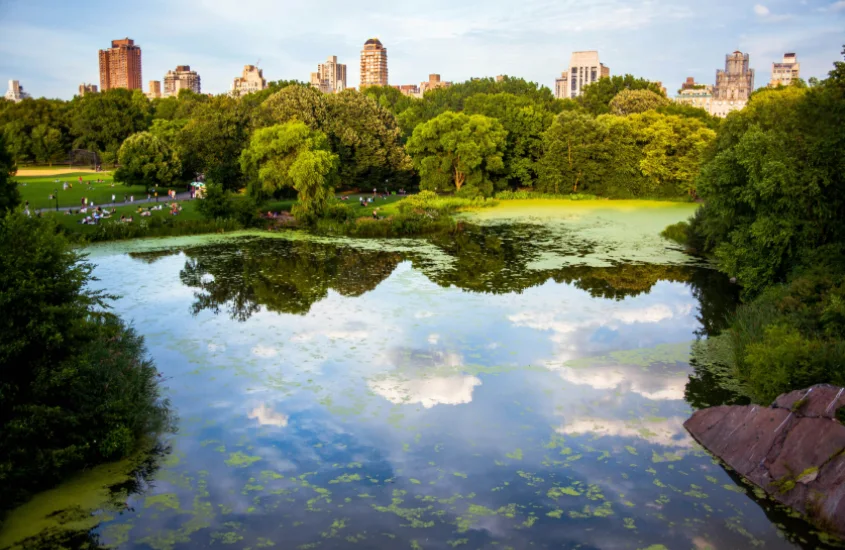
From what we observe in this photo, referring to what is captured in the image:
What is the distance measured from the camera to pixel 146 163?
44531 millimetres

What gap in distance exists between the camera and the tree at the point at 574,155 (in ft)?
178

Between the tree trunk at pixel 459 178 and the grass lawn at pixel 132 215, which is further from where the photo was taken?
the tree trunk at pixel 459 178

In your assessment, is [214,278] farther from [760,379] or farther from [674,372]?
[760,379]

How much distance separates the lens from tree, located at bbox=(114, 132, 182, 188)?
4425 centimetres

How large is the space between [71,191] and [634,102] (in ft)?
165

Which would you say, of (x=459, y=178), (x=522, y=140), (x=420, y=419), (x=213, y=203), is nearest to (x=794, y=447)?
(x=420, y=419)

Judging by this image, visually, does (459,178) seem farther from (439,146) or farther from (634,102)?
(634,102)

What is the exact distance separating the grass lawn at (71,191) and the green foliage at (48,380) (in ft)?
91.4

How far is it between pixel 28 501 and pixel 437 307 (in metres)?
12.2

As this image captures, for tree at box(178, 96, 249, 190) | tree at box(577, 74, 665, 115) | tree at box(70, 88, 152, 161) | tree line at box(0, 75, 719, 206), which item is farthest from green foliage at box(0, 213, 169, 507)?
tree at box(577, 74, 665, 115)

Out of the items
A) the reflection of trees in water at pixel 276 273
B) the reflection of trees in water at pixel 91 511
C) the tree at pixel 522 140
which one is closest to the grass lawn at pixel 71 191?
the reflection of trees in water at pixel 276 273

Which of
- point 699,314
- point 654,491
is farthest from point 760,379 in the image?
point 699,314

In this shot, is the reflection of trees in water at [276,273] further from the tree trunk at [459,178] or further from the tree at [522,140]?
the tree at [522,140]

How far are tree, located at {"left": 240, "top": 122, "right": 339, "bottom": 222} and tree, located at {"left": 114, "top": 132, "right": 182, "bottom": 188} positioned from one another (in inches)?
346
